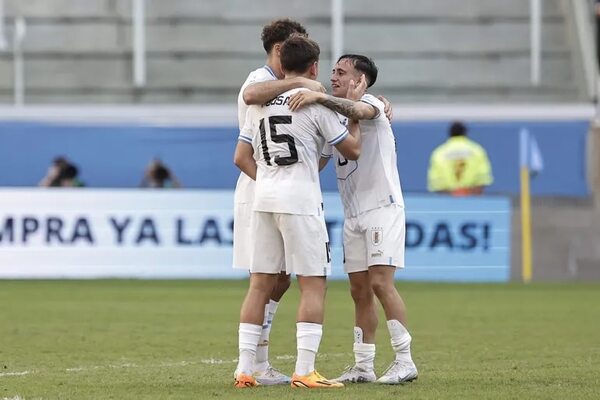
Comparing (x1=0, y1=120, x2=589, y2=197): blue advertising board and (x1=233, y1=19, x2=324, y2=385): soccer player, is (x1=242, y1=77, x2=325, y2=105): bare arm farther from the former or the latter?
(x1=0, y1=120, x2=589, y2=197): blue advertising board

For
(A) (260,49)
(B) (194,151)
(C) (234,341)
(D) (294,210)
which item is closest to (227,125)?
(B) (194,151)

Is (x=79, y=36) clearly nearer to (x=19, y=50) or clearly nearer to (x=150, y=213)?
(x=19, y=50)

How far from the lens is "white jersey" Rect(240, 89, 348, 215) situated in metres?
8.62

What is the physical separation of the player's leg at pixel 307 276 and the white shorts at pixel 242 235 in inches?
21.9

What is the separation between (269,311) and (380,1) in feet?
56.4

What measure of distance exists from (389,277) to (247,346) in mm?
951

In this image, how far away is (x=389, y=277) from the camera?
8992 millimetres

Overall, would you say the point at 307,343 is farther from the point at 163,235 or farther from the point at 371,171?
the point at 163,235

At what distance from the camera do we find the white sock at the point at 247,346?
866 centimetres

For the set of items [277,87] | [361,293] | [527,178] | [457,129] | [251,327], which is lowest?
[251,327]

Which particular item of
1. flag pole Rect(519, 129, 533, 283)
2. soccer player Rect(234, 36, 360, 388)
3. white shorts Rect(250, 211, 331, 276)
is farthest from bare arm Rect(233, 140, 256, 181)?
flag pole Rect(519, 129, 533, 283)

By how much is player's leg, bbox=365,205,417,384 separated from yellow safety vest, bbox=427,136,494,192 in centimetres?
1182

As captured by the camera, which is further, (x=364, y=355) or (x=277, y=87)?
(x=364, y=355)

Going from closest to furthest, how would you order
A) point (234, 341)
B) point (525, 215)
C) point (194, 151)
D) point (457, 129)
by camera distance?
point (234, 341)
point (525, 215)
point (457, 129)
point (194, 151)
